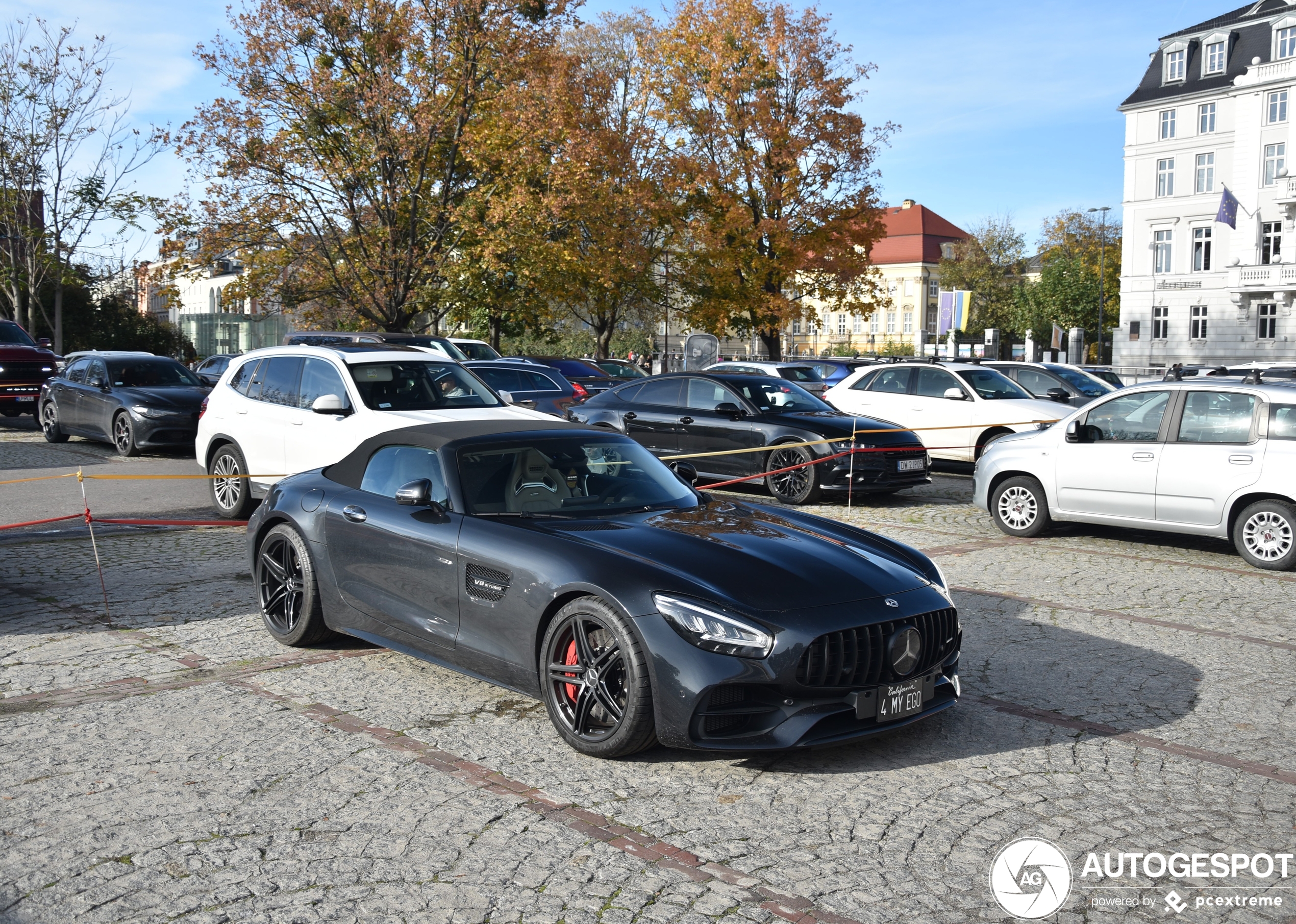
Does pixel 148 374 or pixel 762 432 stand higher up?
pixel 148 374

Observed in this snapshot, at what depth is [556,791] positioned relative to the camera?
4.60 metres

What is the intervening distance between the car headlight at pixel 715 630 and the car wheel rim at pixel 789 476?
9.21 metres

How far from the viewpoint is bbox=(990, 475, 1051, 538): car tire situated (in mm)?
11555

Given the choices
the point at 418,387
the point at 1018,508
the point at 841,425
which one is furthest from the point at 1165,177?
the point at 418,387

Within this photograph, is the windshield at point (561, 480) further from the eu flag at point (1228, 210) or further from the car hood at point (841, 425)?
the eu flag at point (1228, 210)

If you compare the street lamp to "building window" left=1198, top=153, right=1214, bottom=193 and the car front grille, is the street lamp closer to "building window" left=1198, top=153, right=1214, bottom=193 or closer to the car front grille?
"building window" left=1198, top=153, right=1214, bottom=193

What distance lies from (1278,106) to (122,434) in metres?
60.4

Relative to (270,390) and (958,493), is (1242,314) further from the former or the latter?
(270,390)

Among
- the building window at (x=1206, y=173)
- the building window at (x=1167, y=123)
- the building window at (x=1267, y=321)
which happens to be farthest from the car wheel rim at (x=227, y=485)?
the building window at (x=1167, y=123)

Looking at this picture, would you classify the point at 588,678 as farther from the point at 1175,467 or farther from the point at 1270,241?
the point at 1270,241

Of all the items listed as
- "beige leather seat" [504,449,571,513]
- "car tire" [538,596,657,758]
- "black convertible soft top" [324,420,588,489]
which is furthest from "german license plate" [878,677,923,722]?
"black convertible soft top" [324,420,588,489]

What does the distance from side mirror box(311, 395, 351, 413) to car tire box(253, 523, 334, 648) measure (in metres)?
4.13

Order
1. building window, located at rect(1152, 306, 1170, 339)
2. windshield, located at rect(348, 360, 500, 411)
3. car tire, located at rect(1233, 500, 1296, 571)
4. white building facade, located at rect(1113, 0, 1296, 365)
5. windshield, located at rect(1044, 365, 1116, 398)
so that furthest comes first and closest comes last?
building window, located at rect(1152, 306, 1170, 339), white building facade, located at rect(1113, 0, 1296, 365), windshield, located at rect(1044, 365, 1116, 398), windshield, located at rect(348, 360, 500, 411), car tire, located at rect(1233, 500, 1296, 571)

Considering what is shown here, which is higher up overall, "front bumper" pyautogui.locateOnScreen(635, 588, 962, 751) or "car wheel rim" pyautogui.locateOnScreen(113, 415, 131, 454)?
"car wheel rim" pyautogui.locateOnScreen(113, 415, 131, 454)
